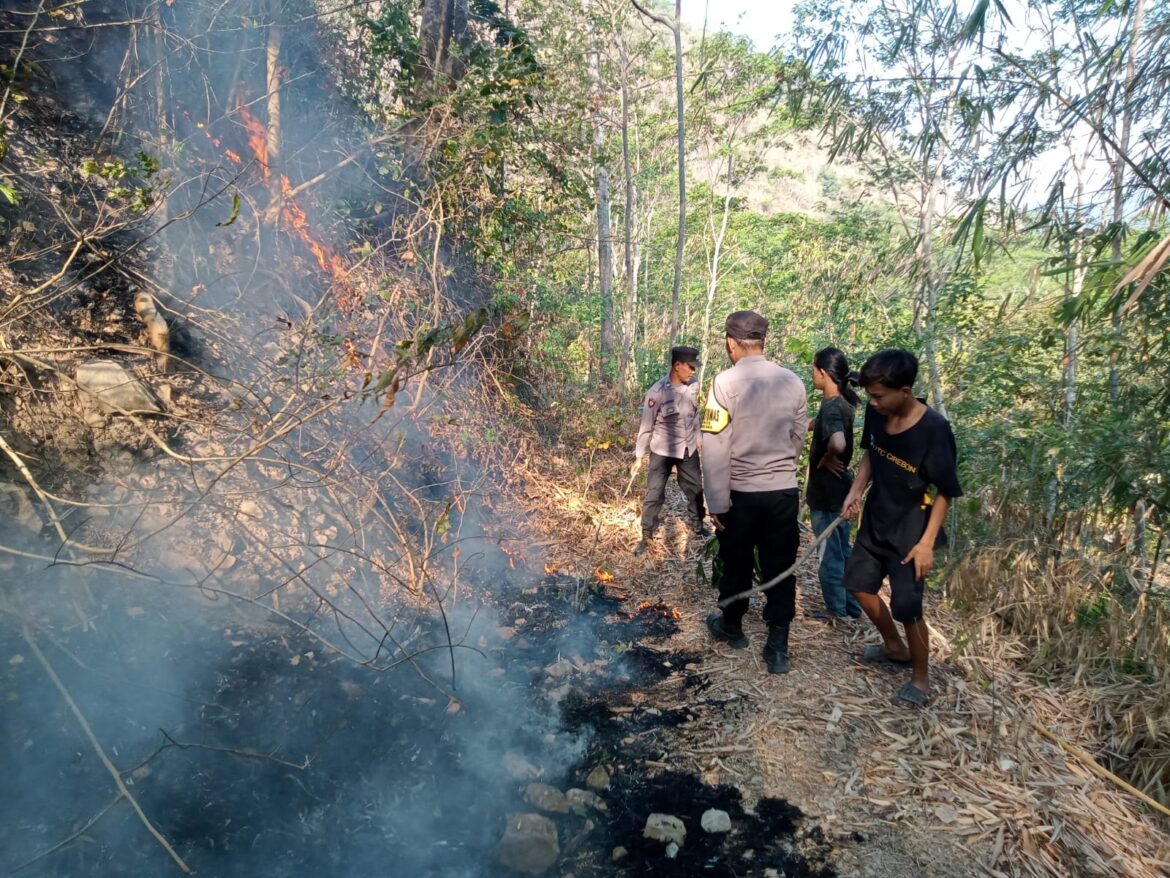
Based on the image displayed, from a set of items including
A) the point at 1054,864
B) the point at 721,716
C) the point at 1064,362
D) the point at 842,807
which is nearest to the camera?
the point at 1054,864

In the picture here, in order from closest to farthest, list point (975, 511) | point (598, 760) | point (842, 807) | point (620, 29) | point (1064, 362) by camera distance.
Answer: point (842, 807)
point (598, 760)
point (975, 511)
point (1064, 362)
point (620, 29)

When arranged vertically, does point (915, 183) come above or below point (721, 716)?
above

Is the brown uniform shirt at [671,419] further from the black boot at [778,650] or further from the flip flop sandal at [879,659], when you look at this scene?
the flip flop sandal at [879,659]

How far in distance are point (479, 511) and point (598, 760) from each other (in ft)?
9.39

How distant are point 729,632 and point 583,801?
1.49 meters

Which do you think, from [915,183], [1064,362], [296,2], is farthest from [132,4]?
[915,183]

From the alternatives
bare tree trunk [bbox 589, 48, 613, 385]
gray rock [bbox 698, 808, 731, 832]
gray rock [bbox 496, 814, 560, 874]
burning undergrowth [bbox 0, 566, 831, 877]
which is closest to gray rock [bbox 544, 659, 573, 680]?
burning undergrowth [bbox 0, 566, 831, 877]

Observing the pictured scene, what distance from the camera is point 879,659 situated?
361cm

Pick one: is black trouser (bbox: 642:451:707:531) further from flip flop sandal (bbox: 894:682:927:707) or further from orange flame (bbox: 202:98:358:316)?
orange flame (bbox: 202:98:358:316)

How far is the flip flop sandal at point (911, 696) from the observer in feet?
10.4

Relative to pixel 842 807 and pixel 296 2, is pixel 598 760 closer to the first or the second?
pixel 842 807

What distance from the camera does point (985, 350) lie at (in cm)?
565

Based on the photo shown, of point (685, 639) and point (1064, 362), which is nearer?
point (685, 639)

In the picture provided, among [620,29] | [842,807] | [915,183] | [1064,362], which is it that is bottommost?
[842,807]
